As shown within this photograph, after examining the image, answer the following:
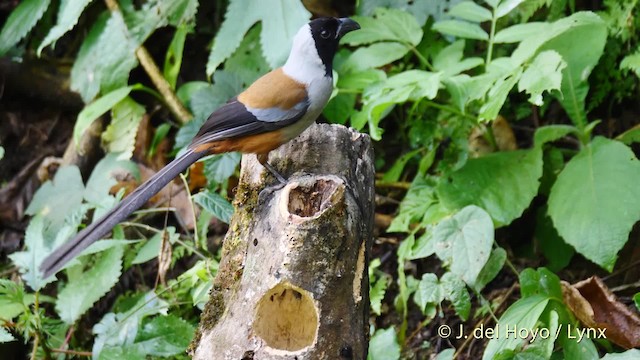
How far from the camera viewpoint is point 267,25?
350cm

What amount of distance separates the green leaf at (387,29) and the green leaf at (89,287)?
1439mm

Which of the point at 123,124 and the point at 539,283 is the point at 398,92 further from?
the point at 123,124

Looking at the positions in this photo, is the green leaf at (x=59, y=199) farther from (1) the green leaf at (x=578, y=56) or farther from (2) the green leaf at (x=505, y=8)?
(1) the green leaf at (x=578, y=56)

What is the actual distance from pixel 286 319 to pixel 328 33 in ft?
3.78

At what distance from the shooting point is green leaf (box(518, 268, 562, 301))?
110 inches

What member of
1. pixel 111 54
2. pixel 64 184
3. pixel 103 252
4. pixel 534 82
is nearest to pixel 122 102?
pixel 111 54

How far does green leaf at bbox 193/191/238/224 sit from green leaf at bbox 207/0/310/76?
66 centimetres

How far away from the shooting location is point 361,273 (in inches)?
91.0

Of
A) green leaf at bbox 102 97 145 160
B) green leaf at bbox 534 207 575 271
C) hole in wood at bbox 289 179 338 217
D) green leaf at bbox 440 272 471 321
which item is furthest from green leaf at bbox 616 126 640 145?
green leaf at bbox 102 97 145 160

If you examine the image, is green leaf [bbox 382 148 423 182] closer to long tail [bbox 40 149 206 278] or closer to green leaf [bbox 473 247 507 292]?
green leaf [bbox 473 247 507 292]

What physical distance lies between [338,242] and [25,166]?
325 cm

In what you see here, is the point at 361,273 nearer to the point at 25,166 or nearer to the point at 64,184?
the point at 64,184

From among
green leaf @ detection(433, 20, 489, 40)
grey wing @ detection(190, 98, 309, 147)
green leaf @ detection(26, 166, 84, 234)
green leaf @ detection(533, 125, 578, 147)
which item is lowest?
green leaf @ detection(26, 166, 84, 234)

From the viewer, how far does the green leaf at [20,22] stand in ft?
14.0
